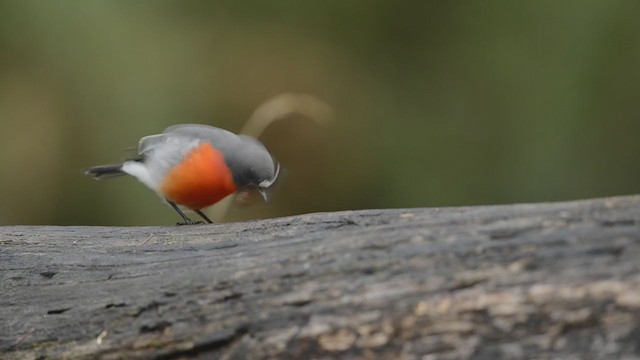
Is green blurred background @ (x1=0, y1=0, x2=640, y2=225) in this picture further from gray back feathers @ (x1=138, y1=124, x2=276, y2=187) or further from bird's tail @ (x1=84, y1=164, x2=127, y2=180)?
gray back feathers @ (x1=138, y1=124, x2=276, y2=187)

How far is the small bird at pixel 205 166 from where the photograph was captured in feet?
5.90

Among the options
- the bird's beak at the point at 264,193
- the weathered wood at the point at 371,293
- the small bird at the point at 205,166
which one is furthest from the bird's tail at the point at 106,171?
the weathered wood at the point at 371,293

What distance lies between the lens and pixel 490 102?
3518 millimetres

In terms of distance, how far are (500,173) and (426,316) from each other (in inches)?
102

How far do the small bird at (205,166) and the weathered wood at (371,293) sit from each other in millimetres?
421

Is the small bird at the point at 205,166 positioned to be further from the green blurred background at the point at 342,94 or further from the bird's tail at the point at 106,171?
the green blurred background at the point at 342,94

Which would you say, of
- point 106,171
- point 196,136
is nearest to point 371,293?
point 196,136

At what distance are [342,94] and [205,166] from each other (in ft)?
6.06

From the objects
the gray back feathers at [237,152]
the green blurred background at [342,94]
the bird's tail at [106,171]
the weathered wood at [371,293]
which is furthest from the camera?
the green blurred background at [342,94]

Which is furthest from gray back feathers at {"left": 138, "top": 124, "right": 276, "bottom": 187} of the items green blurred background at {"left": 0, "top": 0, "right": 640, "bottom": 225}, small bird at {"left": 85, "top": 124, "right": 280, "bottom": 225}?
green blurred background at {"left": 0, "top": 0, "right": 640, "bottom": 225}

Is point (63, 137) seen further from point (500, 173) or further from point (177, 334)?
point (177, 334)

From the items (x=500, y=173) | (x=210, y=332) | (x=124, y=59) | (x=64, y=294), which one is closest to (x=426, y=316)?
(x=210, y=332)

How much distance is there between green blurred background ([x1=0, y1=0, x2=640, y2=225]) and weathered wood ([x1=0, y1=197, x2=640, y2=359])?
216 centimetres

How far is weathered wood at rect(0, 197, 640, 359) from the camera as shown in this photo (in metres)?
0.98
